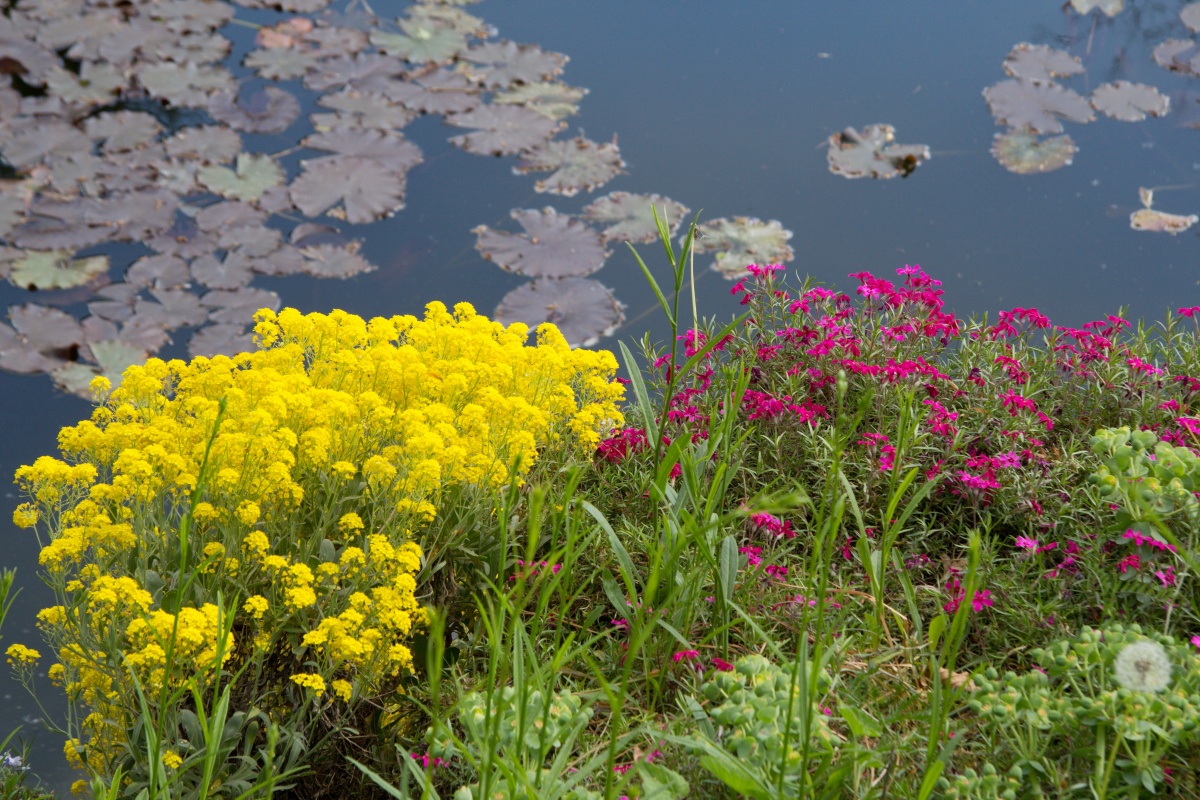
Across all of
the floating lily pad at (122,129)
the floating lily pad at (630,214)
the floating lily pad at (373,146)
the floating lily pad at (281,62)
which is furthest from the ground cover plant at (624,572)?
the floating lily pad at (281,62)

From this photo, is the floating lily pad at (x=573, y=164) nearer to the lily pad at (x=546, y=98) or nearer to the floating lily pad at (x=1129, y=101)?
the lily pad at (x=546, y=98)

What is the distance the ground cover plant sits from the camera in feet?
4.64

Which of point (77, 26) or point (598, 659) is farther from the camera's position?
point (77, 26)

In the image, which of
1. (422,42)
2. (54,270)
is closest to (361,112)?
(422,42)

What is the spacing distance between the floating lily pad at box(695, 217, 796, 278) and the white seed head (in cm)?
A: 248

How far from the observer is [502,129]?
458cm

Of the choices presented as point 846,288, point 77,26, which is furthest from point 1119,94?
point 77,26

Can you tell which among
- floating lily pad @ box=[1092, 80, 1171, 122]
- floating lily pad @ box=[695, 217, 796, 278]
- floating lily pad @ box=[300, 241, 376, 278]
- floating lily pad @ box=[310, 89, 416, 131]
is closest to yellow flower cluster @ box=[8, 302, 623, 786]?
floating lily pad @ box=[300, 241, 376, 278]

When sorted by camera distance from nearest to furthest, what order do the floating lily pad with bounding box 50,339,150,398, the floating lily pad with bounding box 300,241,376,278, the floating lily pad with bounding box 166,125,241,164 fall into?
the floating lily pad with bounding box 50,339,150,398, the floating lily pad with bounding box 300,241,376,278, the floating lily pad with bounding box 166,125,241,164

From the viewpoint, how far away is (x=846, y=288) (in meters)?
3.65

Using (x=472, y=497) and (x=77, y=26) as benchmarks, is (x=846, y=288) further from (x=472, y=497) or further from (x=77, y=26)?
(x=77, y=26)

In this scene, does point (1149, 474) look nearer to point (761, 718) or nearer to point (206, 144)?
point (761, 718)

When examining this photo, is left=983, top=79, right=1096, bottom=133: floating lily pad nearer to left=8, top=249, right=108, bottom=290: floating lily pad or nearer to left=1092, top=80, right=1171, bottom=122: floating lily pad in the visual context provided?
left=1092, top=80, right=1171, bottom=122: floating lily pad

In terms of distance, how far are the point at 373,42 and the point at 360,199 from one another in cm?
145
